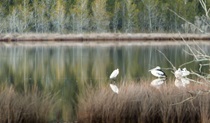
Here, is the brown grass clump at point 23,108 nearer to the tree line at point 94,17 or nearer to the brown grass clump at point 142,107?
the brown grass clump at point 142,107

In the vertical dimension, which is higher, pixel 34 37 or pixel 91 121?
pixel 91 121

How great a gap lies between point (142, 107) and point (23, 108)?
2.11 metres

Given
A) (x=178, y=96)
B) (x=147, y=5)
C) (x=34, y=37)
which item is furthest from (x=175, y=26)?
(x=178, y=96)

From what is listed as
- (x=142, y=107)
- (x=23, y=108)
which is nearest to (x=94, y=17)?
(x=142, y=107)

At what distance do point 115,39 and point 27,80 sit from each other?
3950cm

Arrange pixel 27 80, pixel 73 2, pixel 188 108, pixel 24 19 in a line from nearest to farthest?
pixel 188 108
pixel 27 80
pixel 24 19
pixel 73 2

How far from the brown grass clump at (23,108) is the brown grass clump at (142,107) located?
0.75 meters

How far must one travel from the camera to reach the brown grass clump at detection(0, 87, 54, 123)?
25.5ft

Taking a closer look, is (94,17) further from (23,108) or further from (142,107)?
(23,108)

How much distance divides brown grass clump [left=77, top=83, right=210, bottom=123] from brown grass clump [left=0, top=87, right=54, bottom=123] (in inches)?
29.4

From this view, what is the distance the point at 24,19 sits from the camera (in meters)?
68.5

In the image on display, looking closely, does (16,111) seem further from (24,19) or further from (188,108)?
(24,19)

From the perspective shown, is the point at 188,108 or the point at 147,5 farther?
the point at 147,5

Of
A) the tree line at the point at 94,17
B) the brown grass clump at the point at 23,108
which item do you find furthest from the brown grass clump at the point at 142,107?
the tree line at the point at 94,17
